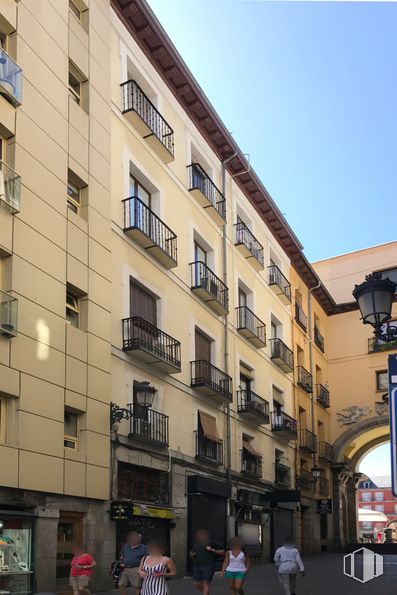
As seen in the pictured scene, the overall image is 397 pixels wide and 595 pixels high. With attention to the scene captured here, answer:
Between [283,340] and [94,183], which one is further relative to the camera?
[283,340]

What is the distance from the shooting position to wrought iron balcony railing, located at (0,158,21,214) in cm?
1465

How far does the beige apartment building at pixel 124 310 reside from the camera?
1493 cm

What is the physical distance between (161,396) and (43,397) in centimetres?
576

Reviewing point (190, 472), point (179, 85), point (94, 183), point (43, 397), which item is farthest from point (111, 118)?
point (190, 472)

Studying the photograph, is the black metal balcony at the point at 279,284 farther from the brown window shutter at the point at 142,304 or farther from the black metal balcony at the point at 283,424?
the brown window shutter at the point at 142,304

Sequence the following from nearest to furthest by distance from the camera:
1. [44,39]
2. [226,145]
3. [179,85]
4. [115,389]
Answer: [44,39] → [115,389] → [179,85] → [226,145]

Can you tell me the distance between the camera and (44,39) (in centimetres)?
1700

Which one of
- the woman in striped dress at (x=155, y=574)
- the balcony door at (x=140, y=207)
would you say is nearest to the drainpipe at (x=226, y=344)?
the balcony door at (x=140, y=207)

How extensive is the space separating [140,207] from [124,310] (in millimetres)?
2972

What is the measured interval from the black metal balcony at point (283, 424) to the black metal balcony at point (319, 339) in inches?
302

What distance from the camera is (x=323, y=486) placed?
3588 cm

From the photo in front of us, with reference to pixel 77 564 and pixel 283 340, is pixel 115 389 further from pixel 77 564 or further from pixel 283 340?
pixel 283 340

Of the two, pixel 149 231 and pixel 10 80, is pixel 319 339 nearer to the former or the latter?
pixel 149 231

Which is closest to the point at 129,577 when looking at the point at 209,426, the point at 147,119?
the point at 209,426
